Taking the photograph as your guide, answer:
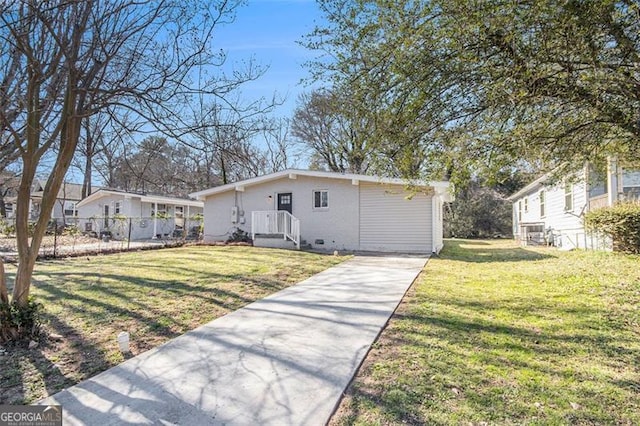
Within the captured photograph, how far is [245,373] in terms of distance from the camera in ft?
9.95

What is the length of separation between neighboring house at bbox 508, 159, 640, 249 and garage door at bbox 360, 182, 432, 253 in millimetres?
3784

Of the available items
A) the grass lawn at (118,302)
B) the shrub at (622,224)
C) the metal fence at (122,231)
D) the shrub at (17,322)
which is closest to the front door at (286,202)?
the grass lawn at (118,302)

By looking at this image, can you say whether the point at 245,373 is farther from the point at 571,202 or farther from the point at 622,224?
the point at 571,202

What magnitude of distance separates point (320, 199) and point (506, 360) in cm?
1132

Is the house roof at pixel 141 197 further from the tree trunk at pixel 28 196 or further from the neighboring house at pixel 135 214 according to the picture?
the tree trunk at pixel 28 196

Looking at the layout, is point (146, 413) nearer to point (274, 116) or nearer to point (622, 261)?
point (274, 116)

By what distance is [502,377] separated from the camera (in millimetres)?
2908

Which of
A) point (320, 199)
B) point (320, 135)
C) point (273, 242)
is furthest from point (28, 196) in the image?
point (320, 135)

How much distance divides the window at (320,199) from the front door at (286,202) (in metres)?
1.07

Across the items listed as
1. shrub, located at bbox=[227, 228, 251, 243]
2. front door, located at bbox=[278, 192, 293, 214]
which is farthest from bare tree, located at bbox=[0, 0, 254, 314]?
shrub, located at bbox=[227, 228, 251, 243]

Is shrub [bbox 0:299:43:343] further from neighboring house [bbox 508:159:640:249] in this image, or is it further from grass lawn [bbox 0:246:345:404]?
neighboring house [bbox 508:159:640:249]

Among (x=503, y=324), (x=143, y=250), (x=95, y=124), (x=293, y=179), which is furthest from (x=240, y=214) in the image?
(x=503, y=324)

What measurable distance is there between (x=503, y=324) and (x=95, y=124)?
19.2 ft

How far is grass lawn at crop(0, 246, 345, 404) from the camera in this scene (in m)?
3.22
